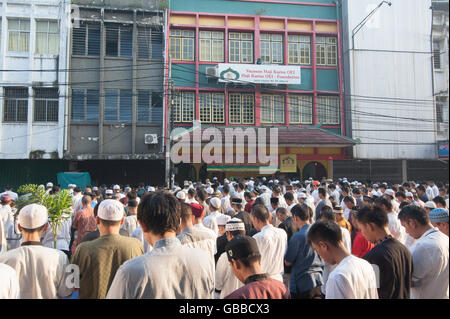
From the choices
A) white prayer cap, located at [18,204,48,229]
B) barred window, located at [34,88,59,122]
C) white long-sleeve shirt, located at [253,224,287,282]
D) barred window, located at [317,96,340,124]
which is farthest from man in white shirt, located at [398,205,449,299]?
barred window, located at [34,88,59,122]

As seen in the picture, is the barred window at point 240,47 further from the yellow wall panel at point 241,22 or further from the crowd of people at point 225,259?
the crowd of people at point 225,259

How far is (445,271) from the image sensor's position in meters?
3.17

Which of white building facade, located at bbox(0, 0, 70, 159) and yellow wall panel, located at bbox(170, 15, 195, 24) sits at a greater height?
yellow wall panel, located at bbox(170, 15, 195, 24)

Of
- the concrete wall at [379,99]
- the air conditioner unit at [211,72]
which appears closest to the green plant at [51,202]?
the air conditioner unit at [211,72]

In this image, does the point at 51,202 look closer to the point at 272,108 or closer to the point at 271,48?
the point at 272,108

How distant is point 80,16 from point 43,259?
19.0 m

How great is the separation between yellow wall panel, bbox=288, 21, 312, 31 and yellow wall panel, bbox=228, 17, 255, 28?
2463 mm

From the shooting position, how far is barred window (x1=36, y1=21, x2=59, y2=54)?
18.3 metres

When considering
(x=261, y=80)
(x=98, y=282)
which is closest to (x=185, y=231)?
(x=98, y=282)

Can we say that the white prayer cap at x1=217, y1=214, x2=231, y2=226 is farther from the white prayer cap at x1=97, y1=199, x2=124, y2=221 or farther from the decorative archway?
the decorative archway

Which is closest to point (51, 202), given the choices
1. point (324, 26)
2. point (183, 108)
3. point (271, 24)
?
point (183, 108)

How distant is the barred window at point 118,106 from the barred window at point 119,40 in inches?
88.8

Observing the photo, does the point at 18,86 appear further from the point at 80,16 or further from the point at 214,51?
the point at 214,51

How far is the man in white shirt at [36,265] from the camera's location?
280 centimetres
